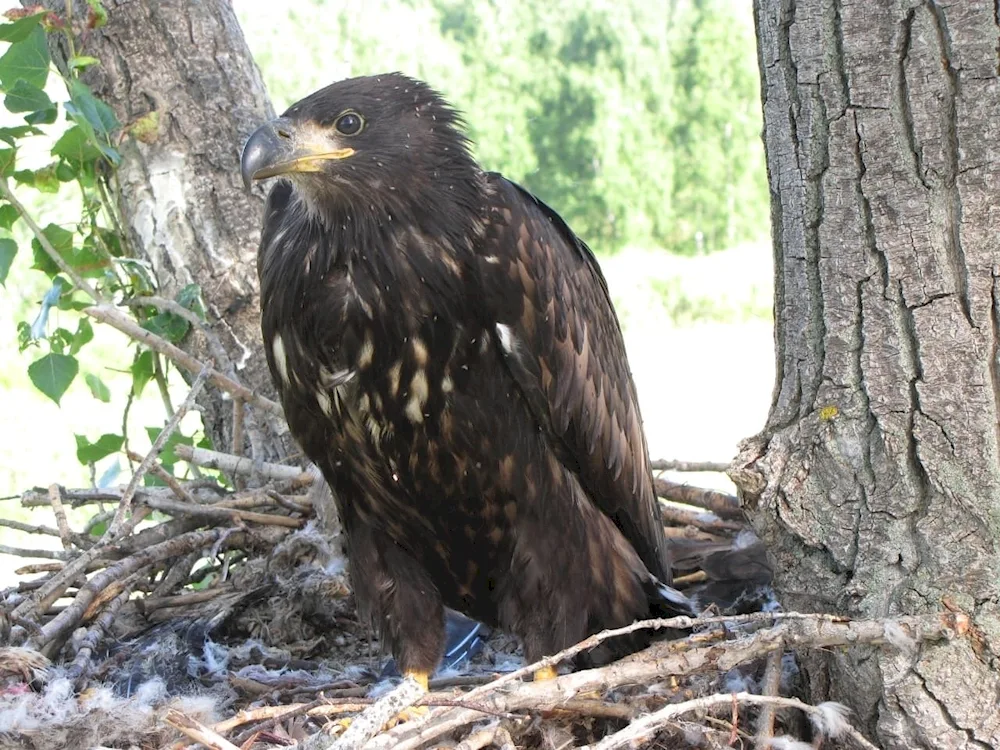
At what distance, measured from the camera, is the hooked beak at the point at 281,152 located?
108 inches

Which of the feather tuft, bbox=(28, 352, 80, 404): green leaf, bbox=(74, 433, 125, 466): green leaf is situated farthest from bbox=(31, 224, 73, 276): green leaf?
the feather tuft

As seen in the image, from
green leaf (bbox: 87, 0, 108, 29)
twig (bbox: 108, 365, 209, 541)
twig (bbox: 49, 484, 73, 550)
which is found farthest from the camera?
green leaf (bbox: 87, 0, 108, 29)

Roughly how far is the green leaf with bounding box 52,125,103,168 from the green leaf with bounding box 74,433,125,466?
992 millimetres

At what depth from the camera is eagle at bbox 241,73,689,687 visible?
2.77 metres

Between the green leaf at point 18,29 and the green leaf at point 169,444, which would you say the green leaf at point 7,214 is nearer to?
the green leaf at point 18,29

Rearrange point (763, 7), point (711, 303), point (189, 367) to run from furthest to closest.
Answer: point (711, 303), point (189, 367), point (763, 7)

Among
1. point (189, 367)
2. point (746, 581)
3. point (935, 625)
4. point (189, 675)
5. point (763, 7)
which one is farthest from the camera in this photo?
point (189, 367)

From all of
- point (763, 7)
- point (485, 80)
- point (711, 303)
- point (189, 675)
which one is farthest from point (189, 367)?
point (485, 80)

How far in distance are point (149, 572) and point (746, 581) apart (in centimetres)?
188

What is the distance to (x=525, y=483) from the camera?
9.66 ft

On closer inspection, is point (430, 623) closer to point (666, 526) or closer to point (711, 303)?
point (666, 526)

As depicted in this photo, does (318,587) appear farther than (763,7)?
Yes

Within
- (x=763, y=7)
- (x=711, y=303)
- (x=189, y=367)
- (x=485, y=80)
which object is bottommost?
(x=711, y=303)

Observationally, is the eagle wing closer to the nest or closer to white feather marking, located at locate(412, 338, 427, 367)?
white feather marking, located at locate(412, 338, 427, 367)
